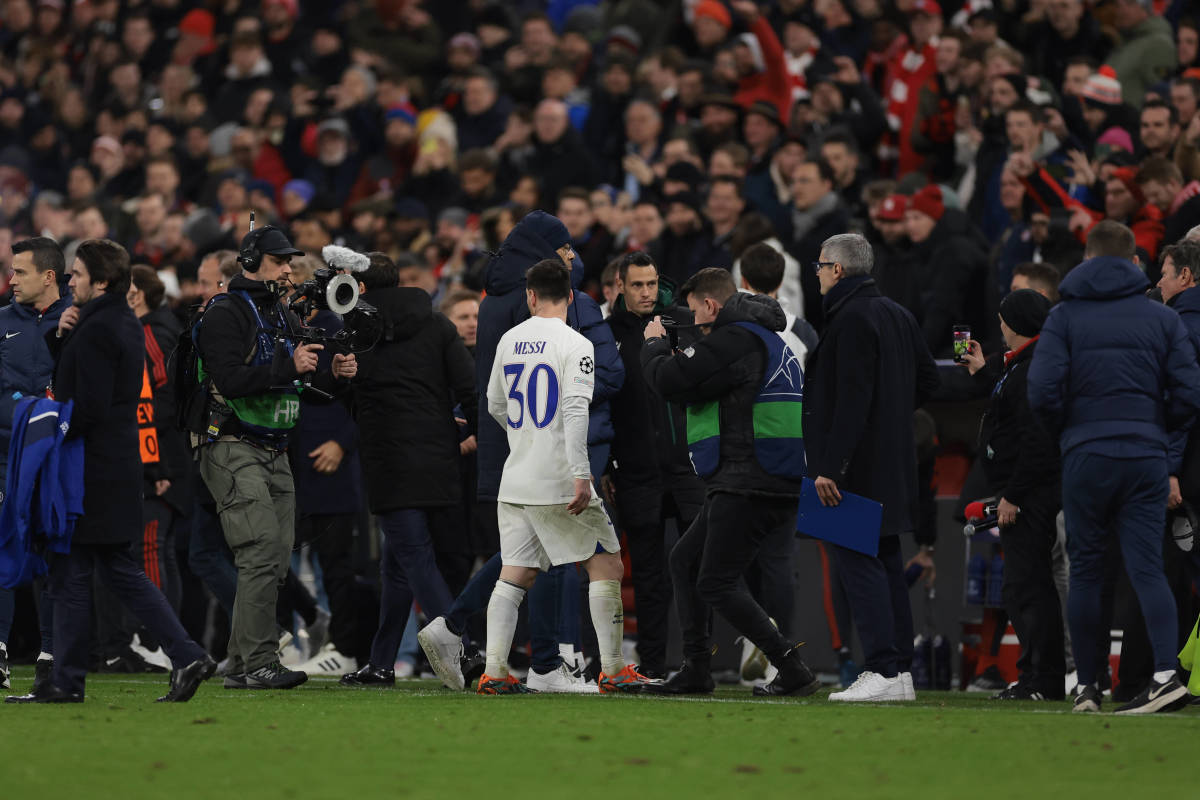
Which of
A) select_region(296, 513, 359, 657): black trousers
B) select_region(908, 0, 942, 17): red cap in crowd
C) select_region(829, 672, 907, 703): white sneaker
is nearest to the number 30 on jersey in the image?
select_region(829, 672, 907, 703): white sneaker

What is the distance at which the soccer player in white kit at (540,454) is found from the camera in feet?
31.3

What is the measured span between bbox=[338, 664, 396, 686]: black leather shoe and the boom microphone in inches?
89.8

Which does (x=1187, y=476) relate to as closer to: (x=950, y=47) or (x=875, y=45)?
(x=950, y=47)

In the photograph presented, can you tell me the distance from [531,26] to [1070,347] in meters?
11.8

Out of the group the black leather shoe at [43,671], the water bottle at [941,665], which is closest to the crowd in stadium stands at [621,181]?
the water bottle at [941,665]

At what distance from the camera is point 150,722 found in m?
8.21

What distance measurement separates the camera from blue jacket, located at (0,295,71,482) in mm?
10914

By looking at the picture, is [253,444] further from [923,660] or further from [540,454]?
[923,660]

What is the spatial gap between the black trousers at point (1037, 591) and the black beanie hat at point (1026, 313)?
3.01 ft

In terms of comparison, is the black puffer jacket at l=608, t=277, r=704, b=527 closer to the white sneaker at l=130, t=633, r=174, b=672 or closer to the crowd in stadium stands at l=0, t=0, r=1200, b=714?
the crowd in stadium stands at l=0, t=0, r=1200, b=714

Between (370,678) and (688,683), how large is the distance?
1881 mm

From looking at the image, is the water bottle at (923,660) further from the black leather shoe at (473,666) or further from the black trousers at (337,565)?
the black trousers at (337,565)

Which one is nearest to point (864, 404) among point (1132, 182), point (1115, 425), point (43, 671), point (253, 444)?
point (1115, 425)

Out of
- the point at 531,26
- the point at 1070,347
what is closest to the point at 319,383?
the point at 1070,347
